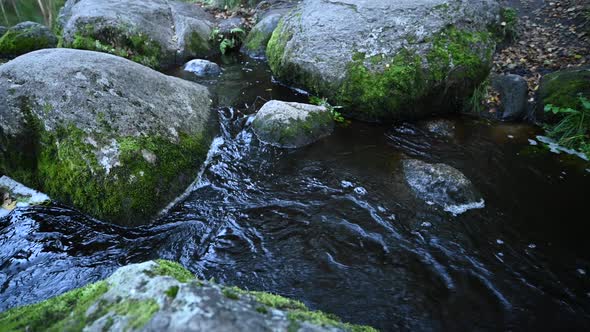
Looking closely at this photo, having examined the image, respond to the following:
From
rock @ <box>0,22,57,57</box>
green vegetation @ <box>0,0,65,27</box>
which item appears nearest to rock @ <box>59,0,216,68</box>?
rock @ <box>0,22,57,57</box>

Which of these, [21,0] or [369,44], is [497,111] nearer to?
[369,44]

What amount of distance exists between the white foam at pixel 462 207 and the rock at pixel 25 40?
11.7 metres

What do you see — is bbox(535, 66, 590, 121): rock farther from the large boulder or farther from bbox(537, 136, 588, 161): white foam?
the large boulder

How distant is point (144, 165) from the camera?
4391 millimetres

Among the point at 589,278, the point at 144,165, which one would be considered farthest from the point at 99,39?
the point at 589,278

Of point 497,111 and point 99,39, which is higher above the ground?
point 99,39

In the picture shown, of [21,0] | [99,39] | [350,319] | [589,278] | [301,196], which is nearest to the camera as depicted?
[350,319]

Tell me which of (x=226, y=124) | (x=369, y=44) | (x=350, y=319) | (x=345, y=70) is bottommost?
(x=350, y=319)

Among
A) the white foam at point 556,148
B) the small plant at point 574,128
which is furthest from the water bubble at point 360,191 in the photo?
the small plant at point 574,128

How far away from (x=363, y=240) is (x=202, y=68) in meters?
6.48

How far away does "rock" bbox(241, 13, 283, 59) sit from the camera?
965 centimetres

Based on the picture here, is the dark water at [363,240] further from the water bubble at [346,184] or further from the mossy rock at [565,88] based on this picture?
the mossy rock at [565,88]

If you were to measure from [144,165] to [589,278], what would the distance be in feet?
16.2

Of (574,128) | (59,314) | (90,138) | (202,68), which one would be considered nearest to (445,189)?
(574,128)
